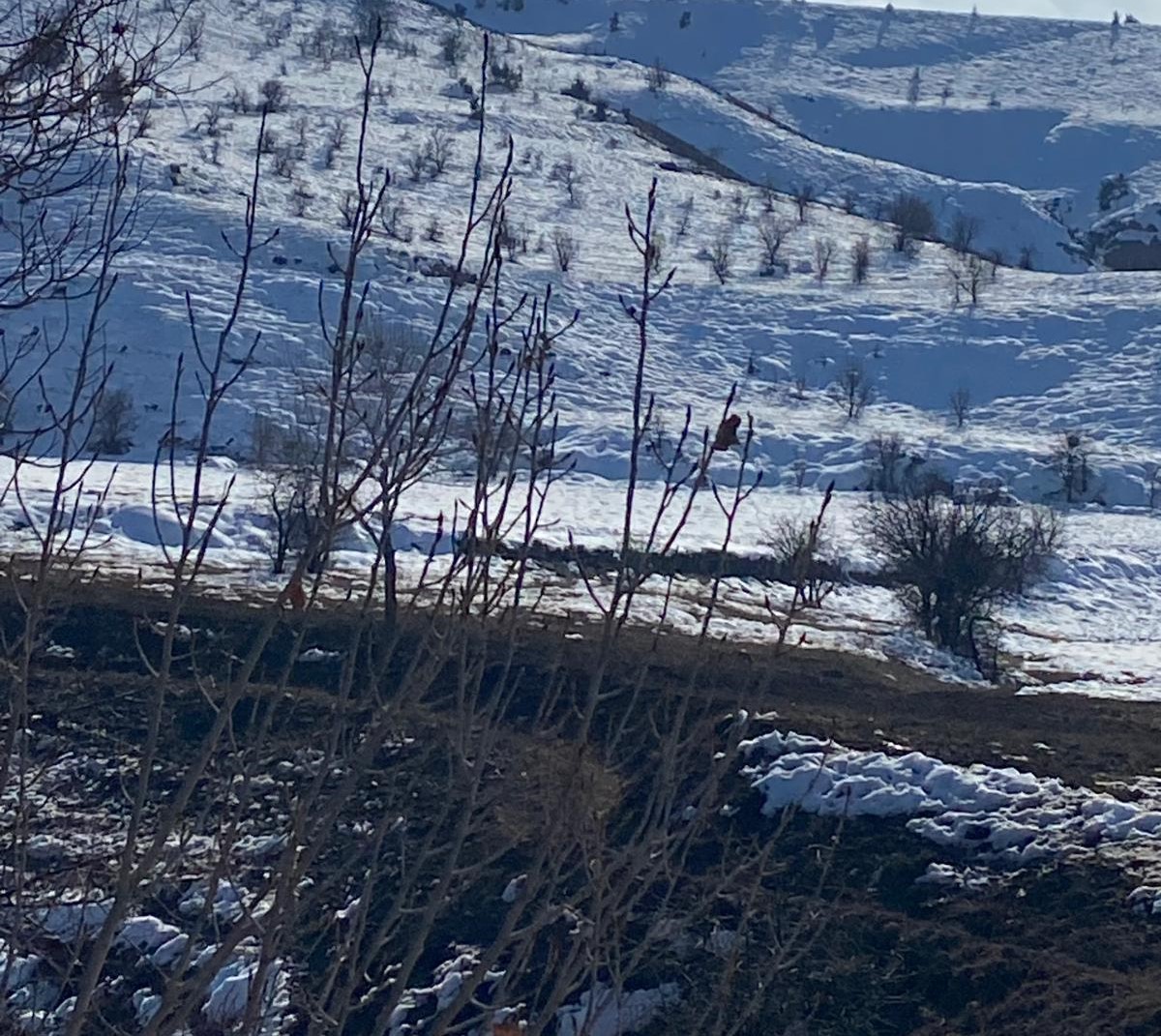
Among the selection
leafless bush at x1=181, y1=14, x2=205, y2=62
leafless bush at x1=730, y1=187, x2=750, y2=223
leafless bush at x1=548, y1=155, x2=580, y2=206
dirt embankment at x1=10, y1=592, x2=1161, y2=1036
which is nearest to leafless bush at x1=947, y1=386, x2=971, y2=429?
leafless bush at x1=730, y1=187, x2=750, y2=223

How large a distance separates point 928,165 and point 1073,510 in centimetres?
Result: 4263

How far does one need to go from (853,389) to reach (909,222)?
16.8m

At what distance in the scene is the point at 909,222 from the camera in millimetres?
52312

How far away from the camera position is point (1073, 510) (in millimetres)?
31641

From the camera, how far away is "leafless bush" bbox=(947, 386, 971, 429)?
3694 centimetres

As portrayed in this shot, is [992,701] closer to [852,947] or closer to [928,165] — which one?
[852,947]

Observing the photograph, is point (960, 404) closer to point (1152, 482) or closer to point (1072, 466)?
point (1072, 466)

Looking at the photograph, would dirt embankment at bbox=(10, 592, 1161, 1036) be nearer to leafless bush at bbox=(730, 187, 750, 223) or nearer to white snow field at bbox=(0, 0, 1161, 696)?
white snow field at bbox=(0, 0, 1161, 696)

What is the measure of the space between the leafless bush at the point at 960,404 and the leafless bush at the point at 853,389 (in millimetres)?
1950

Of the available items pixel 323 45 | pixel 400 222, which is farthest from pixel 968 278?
pixel 323 45

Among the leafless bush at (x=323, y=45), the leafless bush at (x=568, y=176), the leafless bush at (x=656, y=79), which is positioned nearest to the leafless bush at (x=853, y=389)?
the leafless bush at (x=568, y=176)

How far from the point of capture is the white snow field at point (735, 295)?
25.5 metres

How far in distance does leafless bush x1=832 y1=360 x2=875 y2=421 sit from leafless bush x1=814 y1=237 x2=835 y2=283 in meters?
6.61

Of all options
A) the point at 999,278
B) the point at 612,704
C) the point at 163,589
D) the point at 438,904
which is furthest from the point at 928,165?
the point at 438,904
